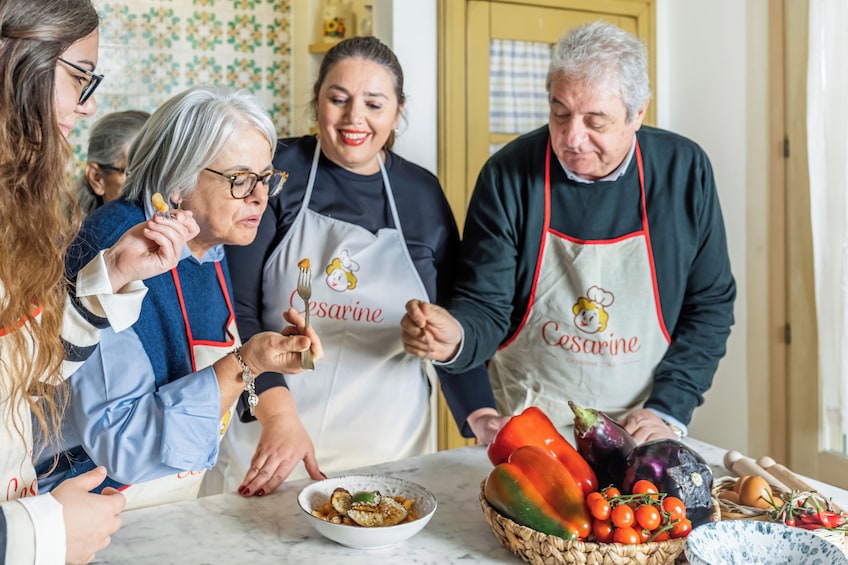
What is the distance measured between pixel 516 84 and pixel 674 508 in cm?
238

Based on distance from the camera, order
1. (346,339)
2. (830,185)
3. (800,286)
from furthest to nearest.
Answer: (800,286) → (830,185) → (346,339)

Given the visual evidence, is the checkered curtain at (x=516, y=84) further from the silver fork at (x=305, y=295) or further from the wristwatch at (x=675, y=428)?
the silver fork at (x=305, y=295)

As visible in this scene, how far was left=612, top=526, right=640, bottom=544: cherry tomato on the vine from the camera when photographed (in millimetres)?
1087

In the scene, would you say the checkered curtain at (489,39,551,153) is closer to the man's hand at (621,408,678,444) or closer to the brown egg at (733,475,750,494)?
the man's hand at (621,408,678,444)

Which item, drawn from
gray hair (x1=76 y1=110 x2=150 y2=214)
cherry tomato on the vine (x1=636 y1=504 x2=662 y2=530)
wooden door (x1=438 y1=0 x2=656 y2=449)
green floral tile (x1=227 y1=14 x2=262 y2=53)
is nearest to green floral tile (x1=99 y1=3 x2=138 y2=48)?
green floral tile (x1=227 y1=14 x2=262 y2=53)

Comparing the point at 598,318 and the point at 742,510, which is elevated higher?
the point at 598,318

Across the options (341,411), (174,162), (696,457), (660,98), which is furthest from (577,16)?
(696,457)

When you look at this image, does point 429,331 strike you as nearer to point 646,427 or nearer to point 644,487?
point 646,427

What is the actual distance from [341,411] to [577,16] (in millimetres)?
2037

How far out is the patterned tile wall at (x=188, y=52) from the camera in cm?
392

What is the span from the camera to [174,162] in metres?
1.53

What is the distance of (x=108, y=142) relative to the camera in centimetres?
245

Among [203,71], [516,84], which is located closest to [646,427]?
[516,84]


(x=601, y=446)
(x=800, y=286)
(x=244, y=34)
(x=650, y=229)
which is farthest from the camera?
(x=244, y=34)
